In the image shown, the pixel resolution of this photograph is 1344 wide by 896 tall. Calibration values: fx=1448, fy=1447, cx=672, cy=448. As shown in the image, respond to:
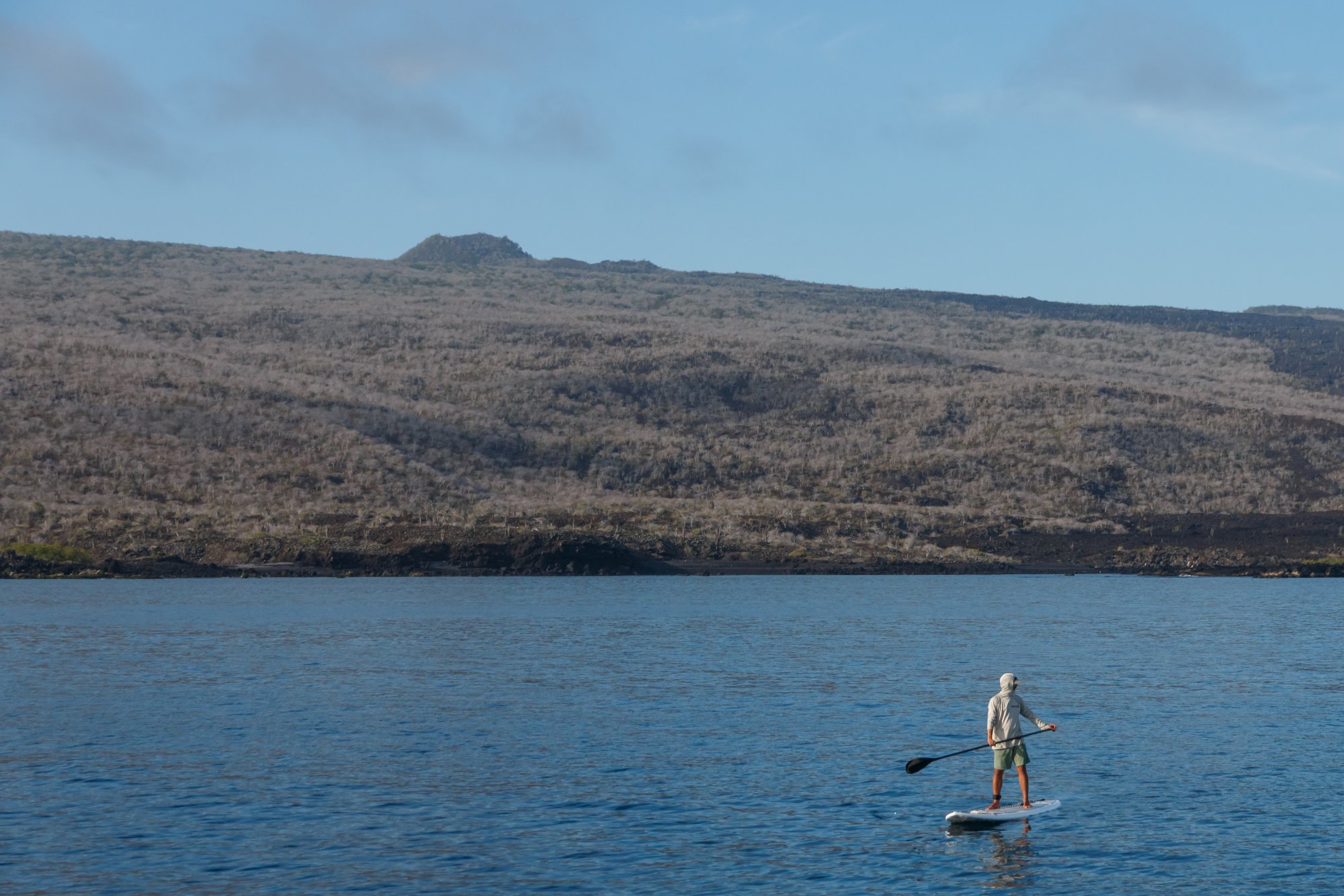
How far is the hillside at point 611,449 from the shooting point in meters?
86.8

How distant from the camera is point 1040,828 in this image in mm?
20812

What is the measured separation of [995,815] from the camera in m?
21.0

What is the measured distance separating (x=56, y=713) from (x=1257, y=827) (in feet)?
75.3

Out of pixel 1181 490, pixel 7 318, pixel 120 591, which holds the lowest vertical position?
pixel 120 591

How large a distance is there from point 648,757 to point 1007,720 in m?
6.91

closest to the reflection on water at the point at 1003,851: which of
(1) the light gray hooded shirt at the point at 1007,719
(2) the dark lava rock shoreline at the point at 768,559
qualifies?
(1) the light gray hooded shirt at the point at 1007,719

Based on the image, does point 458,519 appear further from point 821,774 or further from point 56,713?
point 821,774

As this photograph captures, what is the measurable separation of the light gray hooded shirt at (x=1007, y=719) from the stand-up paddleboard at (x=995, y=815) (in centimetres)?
91

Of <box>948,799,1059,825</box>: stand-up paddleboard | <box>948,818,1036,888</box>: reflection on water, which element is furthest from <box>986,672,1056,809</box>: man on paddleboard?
<box>948,818,1036,888</box>: reflection on water

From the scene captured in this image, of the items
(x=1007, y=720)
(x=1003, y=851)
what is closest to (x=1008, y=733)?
(x=1007, y=720)

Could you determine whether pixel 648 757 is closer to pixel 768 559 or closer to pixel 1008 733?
pixel 1008 733

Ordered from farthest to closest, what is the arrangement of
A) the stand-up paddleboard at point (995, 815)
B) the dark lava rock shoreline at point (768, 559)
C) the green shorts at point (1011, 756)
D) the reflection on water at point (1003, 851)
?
the dark lava rock shoreline at point (768, 559) → the green shorts at point (1011, 756) → the stand-up paddleboard at point (995, 815) → the reflection on water at point (1003, 851)

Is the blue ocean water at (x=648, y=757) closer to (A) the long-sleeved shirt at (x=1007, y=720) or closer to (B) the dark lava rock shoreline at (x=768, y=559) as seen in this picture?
(A) the long-sleeved shirt at (x=1007, y=720)

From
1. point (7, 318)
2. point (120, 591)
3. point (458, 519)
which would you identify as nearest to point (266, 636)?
point (120, 591)
